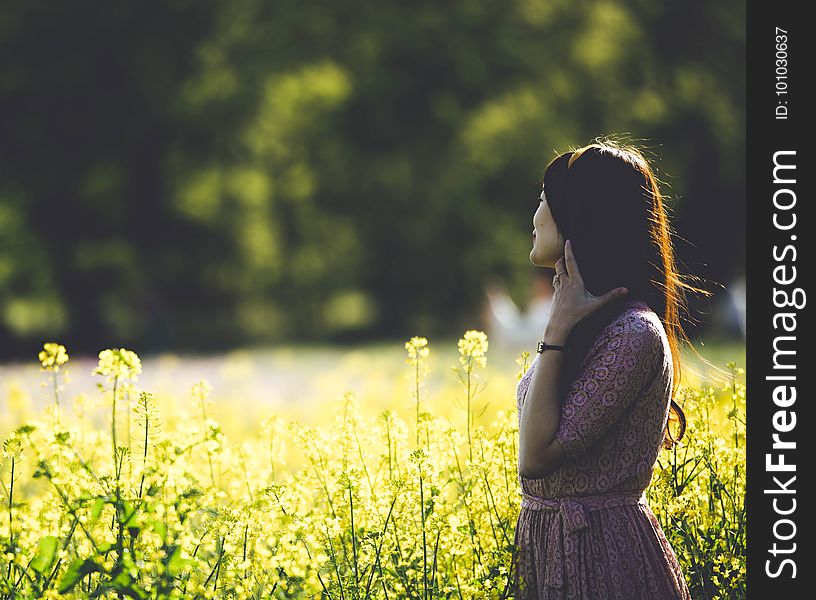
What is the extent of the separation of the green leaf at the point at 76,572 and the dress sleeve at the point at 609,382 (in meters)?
1.28

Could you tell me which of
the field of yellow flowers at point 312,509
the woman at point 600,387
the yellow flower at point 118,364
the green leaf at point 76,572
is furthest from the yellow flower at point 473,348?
the green leaf at point 76,572

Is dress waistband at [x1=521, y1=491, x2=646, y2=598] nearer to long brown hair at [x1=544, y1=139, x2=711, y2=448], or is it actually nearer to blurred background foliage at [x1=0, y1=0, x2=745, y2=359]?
long brown hair at [x1=544, y1=139, x2=711, y2=448]

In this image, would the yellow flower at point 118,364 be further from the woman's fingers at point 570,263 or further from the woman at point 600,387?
the woman's fingers at point 570,263

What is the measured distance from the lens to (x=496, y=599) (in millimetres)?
3115

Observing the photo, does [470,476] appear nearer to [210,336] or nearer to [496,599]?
[496,599]

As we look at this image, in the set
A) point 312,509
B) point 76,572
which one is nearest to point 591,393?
point 312,509

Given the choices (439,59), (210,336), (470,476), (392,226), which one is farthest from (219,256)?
(470,476)

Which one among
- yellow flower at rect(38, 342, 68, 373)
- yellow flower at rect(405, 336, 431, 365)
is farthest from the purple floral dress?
yellow flower at rect(38, 342, 68, 373)

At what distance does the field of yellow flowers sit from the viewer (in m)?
3.04

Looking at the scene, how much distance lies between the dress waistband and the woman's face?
61 cm

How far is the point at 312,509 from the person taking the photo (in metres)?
3.51

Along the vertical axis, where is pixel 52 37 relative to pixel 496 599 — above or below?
above

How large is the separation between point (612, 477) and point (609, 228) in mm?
612

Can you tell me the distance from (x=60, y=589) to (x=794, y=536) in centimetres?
200
